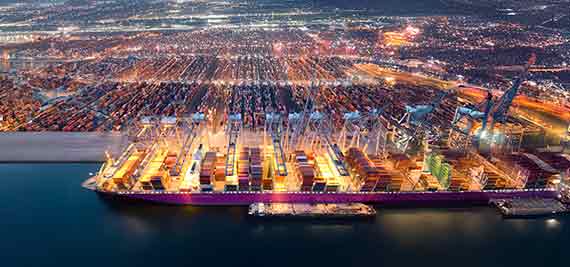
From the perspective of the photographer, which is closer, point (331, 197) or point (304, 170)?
point (331, 197)

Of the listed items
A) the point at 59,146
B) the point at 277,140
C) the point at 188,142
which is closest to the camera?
the point at 277,140

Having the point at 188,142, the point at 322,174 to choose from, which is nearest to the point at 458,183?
the point at 322,174

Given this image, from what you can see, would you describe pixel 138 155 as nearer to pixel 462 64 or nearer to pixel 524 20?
→ pixel 462 64

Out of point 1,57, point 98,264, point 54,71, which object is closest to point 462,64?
point 98,264

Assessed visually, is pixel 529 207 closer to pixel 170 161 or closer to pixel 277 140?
pixel 277 140

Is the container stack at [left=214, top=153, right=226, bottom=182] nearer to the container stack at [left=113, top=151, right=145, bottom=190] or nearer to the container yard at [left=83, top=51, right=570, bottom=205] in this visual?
the container yard at [left=83, top=51, right=570, bottom=205]
